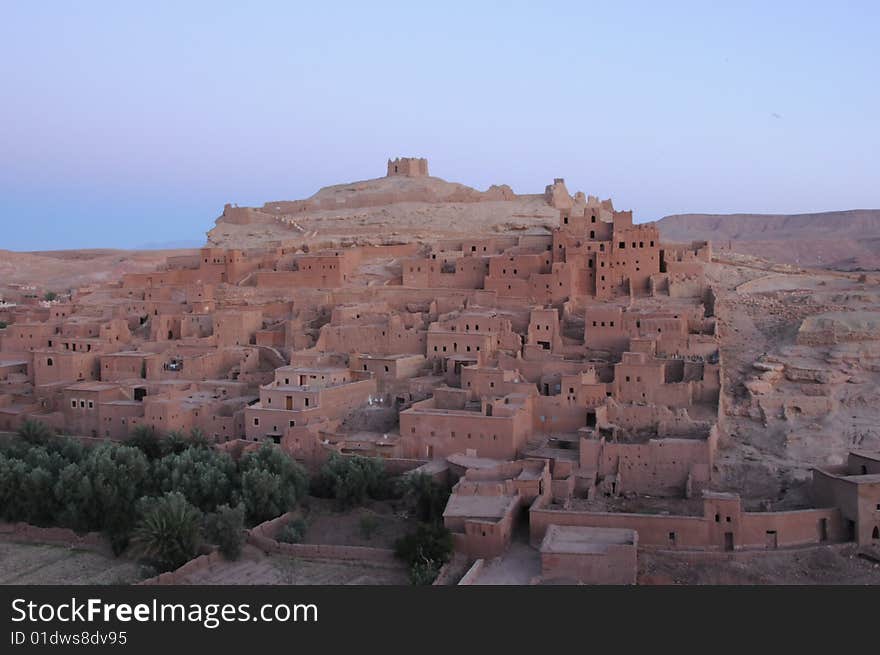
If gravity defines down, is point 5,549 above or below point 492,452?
below

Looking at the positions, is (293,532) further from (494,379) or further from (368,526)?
(494,379)

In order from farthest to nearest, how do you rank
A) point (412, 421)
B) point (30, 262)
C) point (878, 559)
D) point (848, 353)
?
point (30, 262), point (848, 353), point (412, 421), point (878, 559)

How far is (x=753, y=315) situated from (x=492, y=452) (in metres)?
10.2

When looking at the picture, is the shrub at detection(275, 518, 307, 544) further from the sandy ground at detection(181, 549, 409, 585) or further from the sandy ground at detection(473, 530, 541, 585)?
the sandy ground at detection(473, 530, 541, 585)

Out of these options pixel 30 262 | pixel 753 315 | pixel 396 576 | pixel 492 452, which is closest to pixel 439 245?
pixel 753 315

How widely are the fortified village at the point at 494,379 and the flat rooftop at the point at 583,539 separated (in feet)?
0.21

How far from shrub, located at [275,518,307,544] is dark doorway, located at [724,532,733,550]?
8.07 metres

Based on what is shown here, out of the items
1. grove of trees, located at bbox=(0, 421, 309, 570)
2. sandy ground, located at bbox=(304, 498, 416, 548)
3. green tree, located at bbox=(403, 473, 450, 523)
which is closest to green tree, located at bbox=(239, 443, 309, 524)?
grove of trees, located at bbox=(0, 421, 309, 570)

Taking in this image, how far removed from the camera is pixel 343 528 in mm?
19562

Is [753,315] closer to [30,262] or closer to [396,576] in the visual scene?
[396,576]

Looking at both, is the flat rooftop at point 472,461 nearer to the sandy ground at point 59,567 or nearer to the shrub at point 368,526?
the shrub at point 368,526

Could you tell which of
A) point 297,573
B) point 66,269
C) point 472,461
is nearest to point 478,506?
point 472,461

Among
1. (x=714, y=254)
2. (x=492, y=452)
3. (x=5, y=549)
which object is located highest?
(x=714, y=254)

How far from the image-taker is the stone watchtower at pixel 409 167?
47.0 m
